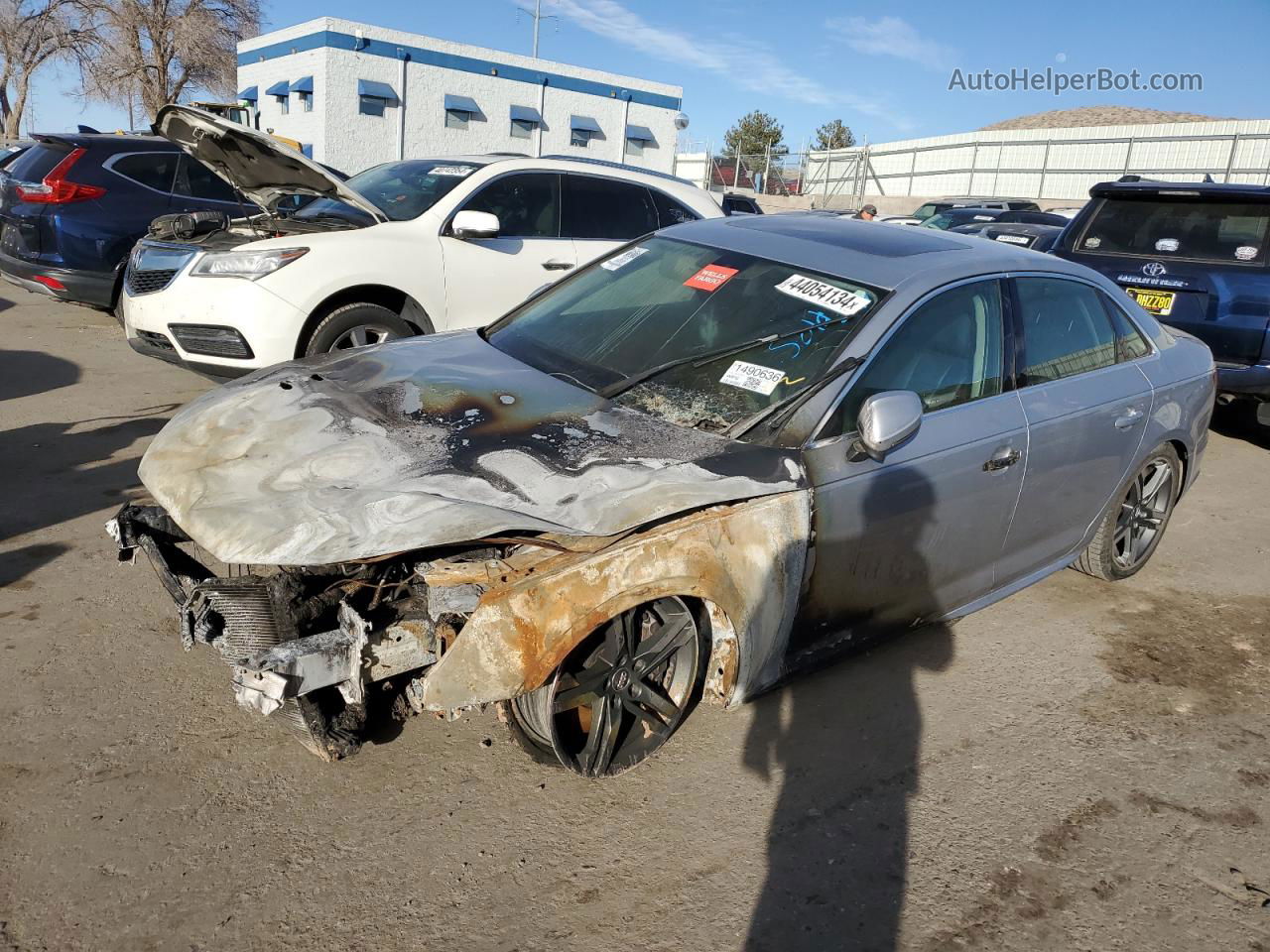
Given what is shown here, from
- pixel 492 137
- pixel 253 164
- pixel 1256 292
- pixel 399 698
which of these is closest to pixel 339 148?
pixel 492 137

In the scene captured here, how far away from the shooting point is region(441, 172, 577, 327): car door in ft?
20.8

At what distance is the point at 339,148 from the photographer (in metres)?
28.9

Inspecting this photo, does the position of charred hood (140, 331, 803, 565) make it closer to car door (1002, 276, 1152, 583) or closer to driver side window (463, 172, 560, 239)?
car door (1002, 276, 1152, 583)

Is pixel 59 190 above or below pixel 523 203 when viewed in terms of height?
below

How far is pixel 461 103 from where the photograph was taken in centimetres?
3069

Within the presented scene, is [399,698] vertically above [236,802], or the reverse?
[399,698]

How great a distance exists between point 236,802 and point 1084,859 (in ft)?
8.34

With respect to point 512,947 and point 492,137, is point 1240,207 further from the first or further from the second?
point 492,137

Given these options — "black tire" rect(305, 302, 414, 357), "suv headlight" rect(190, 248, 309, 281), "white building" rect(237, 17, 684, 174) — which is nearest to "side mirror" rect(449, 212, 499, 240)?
"black tire" rect(305, 302, 414, 357)

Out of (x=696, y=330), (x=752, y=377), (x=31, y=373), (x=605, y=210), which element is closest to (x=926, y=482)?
(x=752, y=377)

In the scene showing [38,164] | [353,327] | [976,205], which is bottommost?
[353,327]

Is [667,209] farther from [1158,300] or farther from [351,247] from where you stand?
[1158,300]

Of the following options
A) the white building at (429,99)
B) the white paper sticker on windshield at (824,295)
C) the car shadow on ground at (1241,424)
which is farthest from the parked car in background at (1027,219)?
the white building at (429,99)

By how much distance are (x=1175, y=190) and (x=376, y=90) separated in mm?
26692
